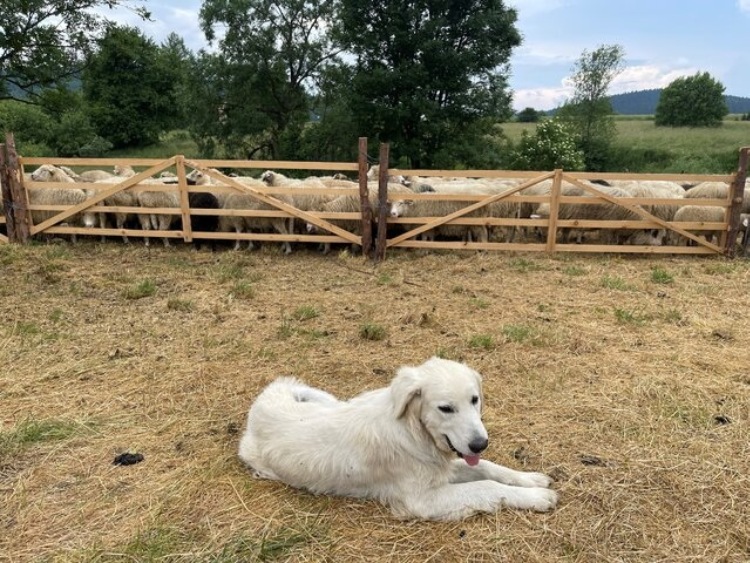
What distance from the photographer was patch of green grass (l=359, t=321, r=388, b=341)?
546cm

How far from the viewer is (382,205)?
8852mm

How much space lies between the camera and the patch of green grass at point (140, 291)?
680cm

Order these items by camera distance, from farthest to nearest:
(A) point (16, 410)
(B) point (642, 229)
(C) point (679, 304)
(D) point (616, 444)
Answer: (B) point (642, 229), (C) point (679, 304), (A) point (16, 410), (D) point (616, 444)

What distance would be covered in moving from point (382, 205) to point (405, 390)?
20.9 feet

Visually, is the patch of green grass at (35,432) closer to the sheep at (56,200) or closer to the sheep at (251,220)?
the sheep at (251,220)

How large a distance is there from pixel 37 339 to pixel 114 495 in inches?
121

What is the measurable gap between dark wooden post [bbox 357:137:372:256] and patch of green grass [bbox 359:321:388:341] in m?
3.73

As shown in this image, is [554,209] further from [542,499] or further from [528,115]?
[528,115]

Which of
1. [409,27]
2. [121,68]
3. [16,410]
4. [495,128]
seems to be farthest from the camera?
[121,68]

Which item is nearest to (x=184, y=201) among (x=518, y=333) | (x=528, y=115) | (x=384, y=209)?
(x=384, y=209)

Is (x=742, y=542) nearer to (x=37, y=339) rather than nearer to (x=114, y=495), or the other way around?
(x=114, y=495)

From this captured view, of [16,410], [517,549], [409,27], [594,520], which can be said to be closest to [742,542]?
[594,520]

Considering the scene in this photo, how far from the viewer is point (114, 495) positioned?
3.14 m

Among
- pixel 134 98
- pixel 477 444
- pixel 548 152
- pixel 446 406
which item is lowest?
pixel 477 444
